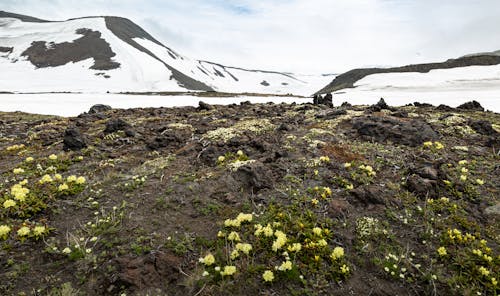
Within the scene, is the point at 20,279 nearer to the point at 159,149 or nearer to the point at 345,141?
the point at 159,149

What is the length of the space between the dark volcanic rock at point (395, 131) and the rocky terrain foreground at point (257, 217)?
0.29 feet

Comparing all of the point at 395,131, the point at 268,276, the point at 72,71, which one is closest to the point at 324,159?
the point at 395,131

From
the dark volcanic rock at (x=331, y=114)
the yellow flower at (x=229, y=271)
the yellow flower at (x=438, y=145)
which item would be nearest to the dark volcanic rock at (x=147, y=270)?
the yellow flower at (x=229, y=271)

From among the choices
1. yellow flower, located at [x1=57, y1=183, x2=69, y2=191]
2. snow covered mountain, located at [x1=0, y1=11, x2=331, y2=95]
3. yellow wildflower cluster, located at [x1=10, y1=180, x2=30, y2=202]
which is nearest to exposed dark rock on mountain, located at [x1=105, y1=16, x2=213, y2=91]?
snow covered mountain, located at [x1=0, y1=11, x2=331, y2=95]

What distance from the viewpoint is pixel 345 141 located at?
11.7 meters

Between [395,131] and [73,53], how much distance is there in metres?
144

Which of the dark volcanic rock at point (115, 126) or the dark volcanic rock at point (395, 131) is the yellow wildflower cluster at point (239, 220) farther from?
the dark volcanic rock at point (115, 126)

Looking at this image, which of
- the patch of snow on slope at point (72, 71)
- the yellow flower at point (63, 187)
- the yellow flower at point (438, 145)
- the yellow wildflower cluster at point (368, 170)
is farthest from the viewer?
the patch of snow on slope at point (72, 71)

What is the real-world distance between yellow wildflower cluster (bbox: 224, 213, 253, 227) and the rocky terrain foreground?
3cm

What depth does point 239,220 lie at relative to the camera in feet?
21.7

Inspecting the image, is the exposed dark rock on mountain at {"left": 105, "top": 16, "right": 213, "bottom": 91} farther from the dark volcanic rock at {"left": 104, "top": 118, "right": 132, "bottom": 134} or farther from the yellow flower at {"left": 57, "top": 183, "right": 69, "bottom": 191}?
the yellow flower at {"left": 57, "top": 183, "right": 69, "bottom": 191}

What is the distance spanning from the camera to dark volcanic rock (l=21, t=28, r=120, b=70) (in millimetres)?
117688

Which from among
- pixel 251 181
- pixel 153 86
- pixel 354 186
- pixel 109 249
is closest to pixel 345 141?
pixel 354 186

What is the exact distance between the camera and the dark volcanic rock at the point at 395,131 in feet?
38.3
